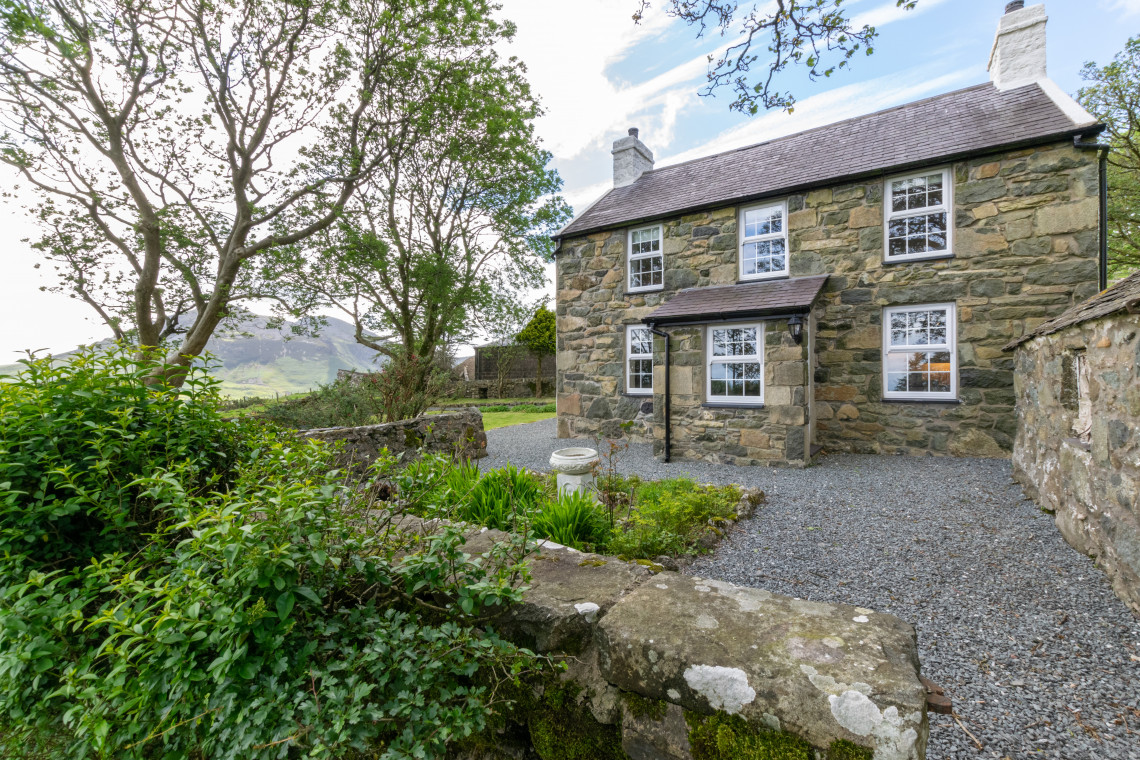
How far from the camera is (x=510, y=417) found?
49.3 ft

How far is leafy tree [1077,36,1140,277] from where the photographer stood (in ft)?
40.0

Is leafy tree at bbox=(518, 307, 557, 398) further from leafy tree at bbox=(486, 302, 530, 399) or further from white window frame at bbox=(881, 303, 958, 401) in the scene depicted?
white window frame at bbox=(881, 303, 958, 401)

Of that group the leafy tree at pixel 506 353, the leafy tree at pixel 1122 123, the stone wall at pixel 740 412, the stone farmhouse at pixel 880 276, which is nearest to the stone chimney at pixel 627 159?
the stone farmhouse at pixel 880 276

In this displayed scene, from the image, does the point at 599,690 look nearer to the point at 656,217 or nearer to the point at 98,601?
the point at 98,601

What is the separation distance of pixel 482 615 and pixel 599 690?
18.1 inches

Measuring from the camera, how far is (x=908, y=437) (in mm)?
7344

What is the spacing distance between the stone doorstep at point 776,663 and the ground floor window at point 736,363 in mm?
6372

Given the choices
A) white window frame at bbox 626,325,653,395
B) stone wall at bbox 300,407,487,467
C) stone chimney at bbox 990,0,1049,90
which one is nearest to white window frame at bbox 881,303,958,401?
white window frame at bbox 626,325,653,395

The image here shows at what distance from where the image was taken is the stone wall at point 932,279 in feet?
21.2

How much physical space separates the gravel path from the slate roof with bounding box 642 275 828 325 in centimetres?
270

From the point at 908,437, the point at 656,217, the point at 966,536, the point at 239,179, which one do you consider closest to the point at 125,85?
the point at 239,179

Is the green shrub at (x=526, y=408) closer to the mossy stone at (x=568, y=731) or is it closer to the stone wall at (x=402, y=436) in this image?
the stone wall at (x=402, y=436)

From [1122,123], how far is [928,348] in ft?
42.4

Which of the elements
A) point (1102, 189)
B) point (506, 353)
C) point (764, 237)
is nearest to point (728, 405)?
point (764, 237)
